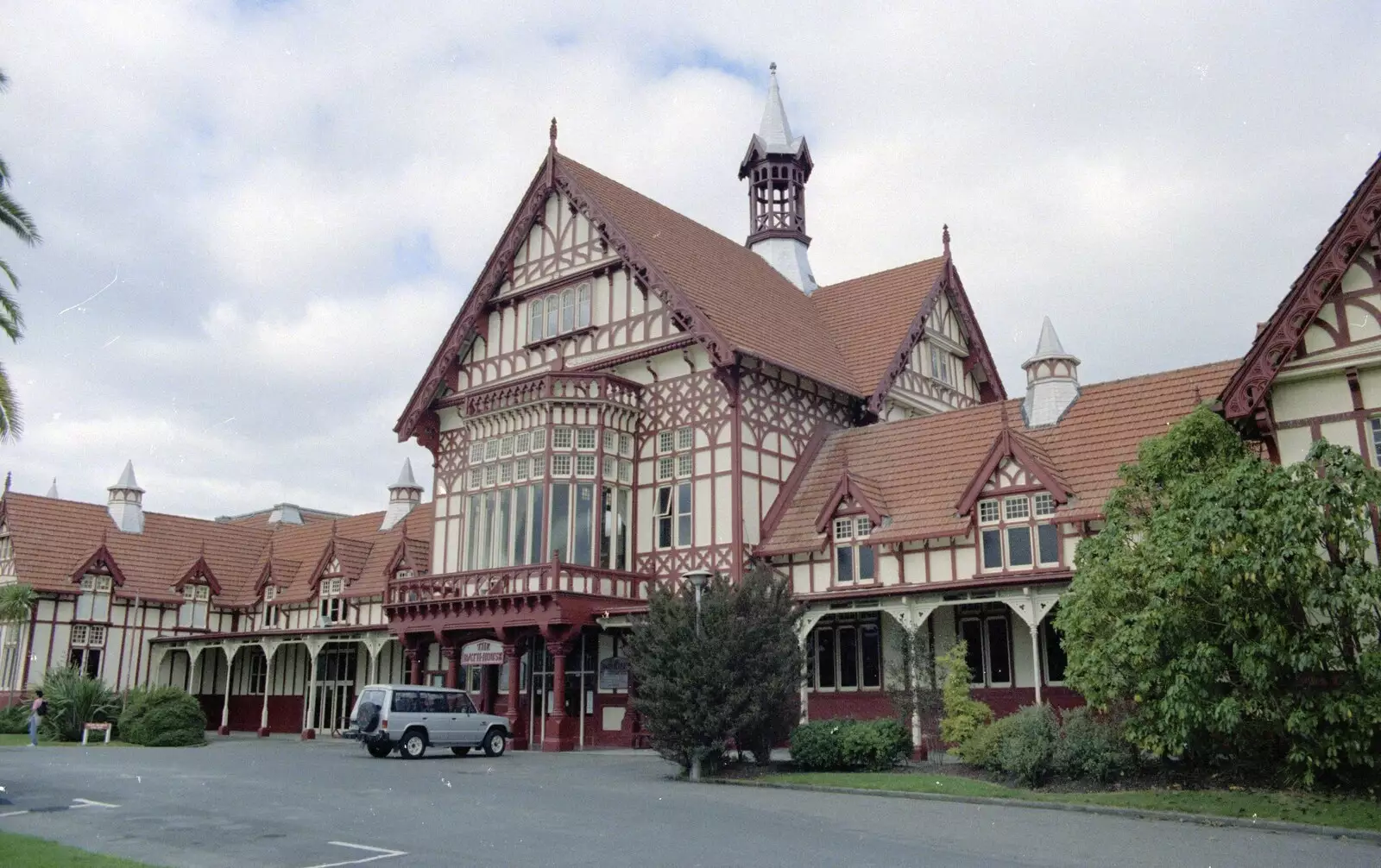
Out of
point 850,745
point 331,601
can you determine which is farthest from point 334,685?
point 850,745

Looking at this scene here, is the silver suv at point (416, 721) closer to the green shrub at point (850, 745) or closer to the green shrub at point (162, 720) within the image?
the green shrub at point (850, 745)

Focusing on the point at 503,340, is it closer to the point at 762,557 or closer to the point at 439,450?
the point at 439,450

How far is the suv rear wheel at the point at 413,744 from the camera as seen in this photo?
91.8 ft

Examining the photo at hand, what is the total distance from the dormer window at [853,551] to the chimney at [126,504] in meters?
35.7

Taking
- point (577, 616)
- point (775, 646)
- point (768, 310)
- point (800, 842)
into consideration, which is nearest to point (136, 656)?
point (577, 616)

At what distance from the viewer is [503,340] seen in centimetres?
3741

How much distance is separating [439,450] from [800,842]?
86.0 feet

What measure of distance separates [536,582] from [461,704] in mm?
3769

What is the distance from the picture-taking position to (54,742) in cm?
3666

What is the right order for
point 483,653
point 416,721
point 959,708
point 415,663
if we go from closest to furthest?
point 959,708 < point 416,721 < point 483,653 < point 415,663

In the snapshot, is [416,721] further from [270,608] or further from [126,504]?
[126,504]

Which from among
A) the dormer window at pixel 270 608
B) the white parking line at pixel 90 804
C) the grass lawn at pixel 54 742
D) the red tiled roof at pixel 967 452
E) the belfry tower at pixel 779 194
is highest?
the belfry tower at pixel 779 194

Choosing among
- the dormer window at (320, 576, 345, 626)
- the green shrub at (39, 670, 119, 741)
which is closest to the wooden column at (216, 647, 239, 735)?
the dormer window at (320, 576, 345, 626)

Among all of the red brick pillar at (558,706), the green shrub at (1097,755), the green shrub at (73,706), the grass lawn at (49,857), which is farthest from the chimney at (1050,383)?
the green shrub at (73,706)
